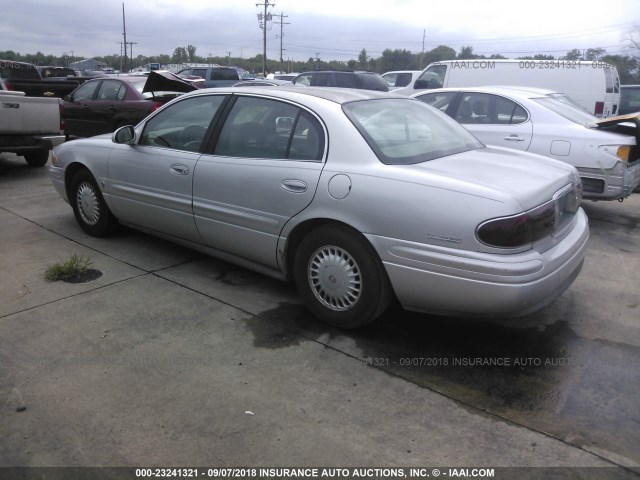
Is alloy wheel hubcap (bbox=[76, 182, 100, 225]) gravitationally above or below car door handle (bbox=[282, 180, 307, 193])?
below

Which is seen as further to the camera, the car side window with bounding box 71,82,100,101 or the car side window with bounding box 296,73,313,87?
the car side window with bounding box 296,73,313,87

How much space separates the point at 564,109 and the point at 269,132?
457 cm

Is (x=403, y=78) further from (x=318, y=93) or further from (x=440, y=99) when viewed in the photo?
(x=318, y=93)

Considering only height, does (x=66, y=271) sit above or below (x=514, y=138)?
below

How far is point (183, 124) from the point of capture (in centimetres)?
452

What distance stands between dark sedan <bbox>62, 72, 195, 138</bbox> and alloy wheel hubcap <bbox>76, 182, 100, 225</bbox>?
418cm

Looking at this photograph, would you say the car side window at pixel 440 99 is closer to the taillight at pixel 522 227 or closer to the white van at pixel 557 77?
the white van at pixel 557 77

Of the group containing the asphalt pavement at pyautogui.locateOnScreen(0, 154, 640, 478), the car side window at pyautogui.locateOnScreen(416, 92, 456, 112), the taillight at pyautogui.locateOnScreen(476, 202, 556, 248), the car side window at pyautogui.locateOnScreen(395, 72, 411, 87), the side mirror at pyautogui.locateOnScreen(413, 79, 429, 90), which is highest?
the car side window at pyautogui.locateOnScreen(395, 72, 411, 87)

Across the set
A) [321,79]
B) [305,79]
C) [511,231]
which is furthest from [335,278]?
[305,79]

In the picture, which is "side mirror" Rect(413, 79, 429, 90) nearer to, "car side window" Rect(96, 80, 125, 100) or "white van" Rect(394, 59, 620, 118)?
"white van" Rect(394, 59, 620, 118)

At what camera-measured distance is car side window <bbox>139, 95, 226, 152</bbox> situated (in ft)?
14.2

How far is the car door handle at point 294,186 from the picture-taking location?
3537 millimetres

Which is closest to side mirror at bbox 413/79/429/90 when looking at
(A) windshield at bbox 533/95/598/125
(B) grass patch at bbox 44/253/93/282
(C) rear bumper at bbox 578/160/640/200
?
(A) windshield at bbox 533/95/598/125

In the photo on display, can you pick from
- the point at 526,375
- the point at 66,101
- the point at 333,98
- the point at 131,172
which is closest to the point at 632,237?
the point at 526,375
